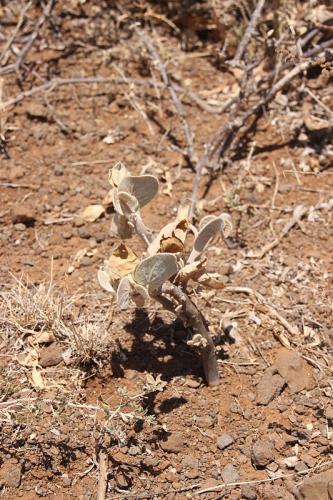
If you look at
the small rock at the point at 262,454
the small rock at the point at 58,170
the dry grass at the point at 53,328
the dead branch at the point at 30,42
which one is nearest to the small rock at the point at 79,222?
the small rock at the point at 58,170

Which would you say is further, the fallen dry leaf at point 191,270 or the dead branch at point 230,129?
the dead branch at point 230,129

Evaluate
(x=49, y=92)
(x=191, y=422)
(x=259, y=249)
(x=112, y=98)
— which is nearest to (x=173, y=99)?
(x=112, y=98)

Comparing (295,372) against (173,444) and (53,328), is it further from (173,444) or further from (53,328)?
(53,328)

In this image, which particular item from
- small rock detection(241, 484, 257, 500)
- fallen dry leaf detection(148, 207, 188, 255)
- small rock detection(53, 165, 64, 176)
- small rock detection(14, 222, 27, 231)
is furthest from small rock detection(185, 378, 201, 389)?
small rock detection(53, 165, 64, 176)

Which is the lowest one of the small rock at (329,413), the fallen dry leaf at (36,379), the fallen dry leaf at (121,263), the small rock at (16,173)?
the fallen dry leaf at (36,379)

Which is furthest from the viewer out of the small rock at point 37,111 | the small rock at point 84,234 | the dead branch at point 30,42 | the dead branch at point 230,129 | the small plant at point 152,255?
the dead branch at point 30,42

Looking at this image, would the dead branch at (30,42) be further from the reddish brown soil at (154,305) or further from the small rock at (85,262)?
the small rock at (85,262)

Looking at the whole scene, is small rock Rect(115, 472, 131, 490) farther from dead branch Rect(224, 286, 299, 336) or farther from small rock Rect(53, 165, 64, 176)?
small rock Rect(53, 165, 64, 176)
